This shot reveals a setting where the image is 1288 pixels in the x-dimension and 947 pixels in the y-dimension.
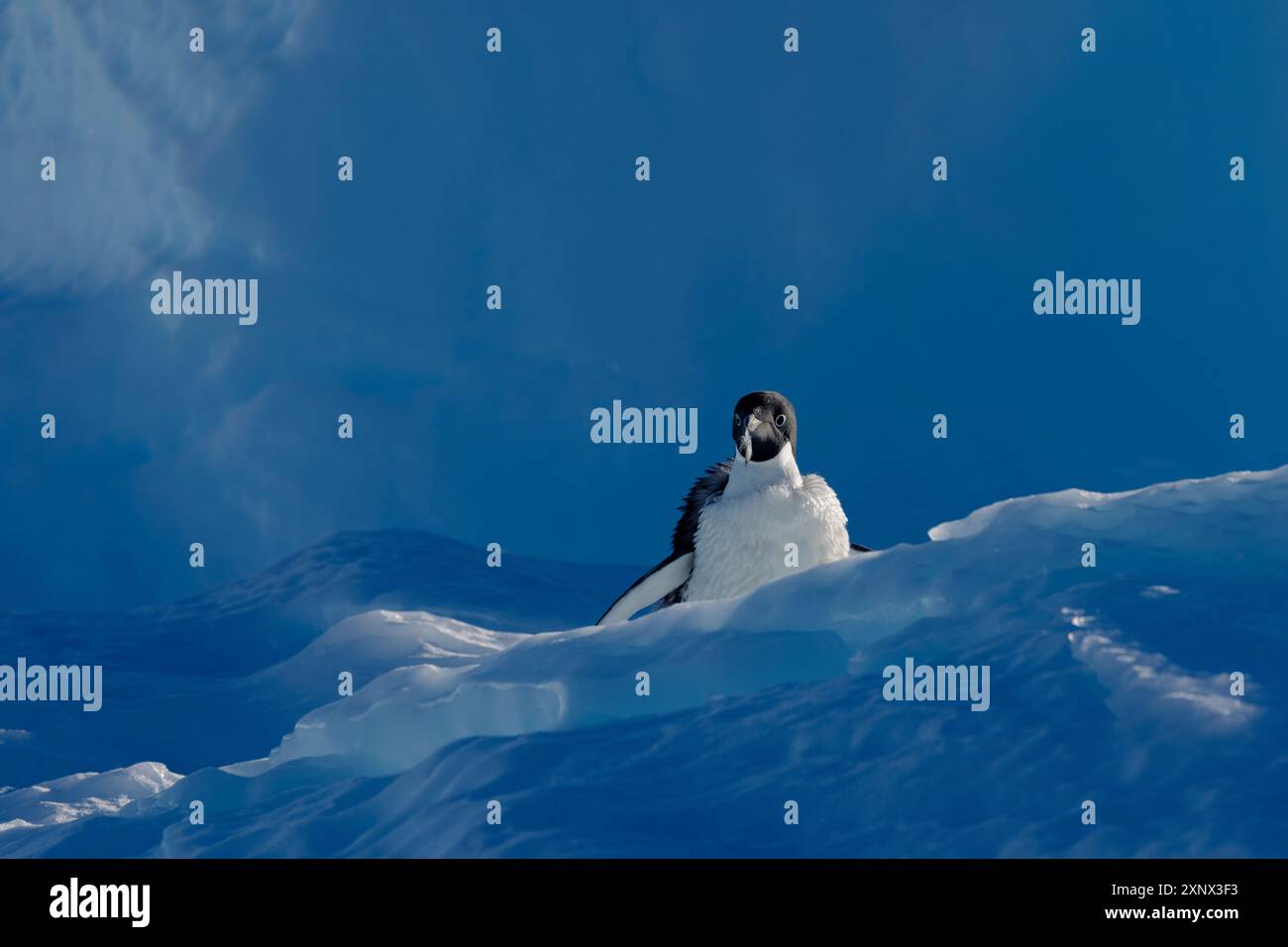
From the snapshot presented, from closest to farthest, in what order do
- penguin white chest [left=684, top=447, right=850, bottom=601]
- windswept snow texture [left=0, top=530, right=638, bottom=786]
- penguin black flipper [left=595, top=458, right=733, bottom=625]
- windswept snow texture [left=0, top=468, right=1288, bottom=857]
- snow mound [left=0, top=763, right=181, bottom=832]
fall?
1. windswept snow texture [left=0, top=468, right=1288, bottom=857]
2. penguin white chest [left=684, top=447, right=850, bottom=601]
3. penguin black flipper [left=595, top=458, right=733, bottom=625]
4. snow mound [left=0, top=763, right=181, bottom=832]
5. windswept snow texture [left=0, top=530, right=638, bottom=786]

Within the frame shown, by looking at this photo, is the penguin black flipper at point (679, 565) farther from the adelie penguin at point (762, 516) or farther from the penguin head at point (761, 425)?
the penguin head at point (761, 425)

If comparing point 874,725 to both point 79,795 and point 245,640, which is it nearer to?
point 79,795

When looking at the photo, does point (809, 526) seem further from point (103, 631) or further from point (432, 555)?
point (103, 631)

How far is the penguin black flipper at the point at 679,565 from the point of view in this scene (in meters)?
8.14

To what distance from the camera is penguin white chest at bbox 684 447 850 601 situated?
7.57 meters

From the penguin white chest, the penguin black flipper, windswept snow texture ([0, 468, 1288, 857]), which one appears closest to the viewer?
windswept snow texture ([0, 468, 1288, 857])

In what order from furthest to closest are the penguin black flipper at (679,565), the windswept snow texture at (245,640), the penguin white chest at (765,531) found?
the windswept snow texture at (245,640) → the penguin black flipper at (679,565) → the penguin white chest at (765,531)

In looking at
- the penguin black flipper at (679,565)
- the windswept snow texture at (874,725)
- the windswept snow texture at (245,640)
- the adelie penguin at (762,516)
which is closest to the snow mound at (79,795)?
the windswept snow texture at (245,640)

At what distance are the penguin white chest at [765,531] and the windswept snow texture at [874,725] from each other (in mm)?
893

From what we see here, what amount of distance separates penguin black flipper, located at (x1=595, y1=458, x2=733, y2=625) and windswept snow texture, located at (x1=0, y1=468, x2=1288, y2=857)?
1.17m

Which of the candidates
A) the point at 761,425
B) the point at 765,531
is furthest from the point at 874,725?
the point at 761,425

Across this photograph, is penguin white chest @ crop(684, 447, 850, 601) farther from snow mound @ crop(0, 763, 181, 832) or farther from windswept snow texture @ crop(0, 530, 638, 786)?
snow mound @ crop(0, 763, 181, 832)

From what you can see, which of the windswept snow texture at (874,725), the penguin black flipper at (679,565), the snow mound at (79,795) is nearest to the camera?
the windswept snow texture at (874,725)

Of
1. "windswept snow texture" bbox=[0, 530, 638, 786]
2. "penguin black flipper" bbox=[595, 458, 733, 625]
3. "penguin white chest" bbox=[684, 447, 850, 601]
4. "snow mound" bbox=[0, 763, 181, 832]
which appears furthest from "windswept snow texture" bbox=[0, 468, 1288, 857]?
"windswept snow texture" bbox=[0, 530, 638, 786]
